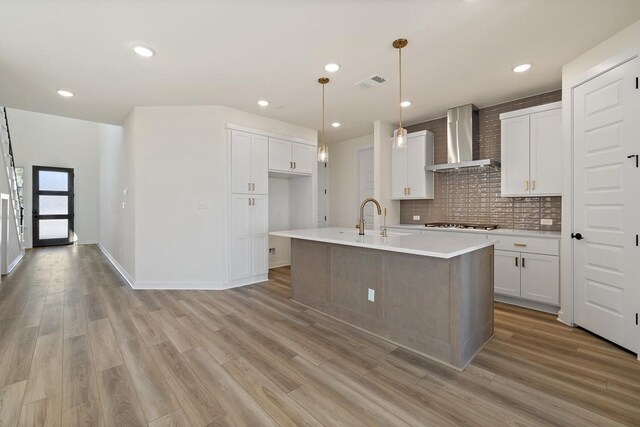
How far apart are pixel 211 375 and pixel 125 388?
540 mm

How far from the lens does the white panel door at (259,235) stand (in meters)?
4.52

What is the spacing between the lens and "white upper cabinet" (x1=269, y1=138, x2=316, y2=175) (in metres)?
4.74

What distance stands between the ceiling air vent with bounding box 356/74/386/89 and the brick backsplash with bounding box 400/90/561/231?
1.85m

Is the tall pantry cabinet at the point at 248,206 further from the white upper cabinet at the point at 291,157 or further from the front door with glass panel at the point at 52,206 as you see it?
the front door with glass panel at the point at 52,206

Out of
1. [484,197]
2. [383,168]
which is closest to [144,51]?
[383,168]

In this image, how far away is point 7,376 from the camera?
2.03 metres

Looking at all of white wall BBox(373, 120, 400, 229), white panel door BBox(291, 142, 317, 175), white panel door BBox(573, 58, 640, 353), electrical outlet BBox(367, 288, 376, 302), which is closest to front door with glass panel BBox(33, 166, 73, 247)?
white panel door BBox(291, 142, 317, 175)

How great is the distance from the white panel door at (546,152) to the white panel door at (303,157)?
3.28 meters

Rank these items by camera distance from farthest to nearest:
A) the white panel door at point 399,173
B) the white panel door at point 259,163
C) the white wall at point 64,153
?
1. the white wall at point 64,153
2. the white panel door at point 399,173
3. the white panel door at point 259,163

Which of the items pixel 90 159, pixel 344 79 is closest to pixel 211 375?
pixel 344 79

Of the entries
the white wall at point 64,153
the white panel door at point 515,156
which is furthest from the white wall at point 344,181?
the white wall at point 64,153

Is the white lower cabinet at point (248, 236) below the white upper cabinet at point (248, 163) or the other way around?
below

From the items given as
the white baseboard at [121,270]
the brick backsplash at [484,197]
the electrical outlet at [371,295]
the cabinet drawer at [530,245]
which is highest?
the brick backsplash at [484,197]

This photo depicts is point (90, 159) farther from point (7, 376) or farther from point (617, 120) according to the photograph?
point (617, 120)
